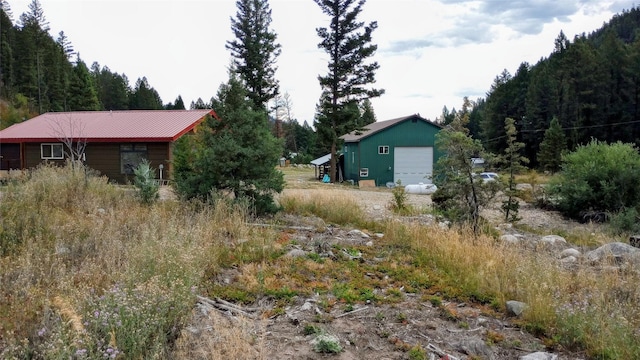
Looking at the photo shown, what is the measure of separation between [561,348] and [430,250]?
2.67 metres

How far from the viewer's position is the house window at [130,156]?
19812 mm

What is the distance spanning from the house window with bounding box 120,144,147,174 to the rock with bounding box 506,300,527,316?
725 inches

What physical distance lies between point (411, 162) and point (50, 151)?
65.4 ft

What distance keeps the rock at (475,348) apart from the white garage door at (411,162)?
2371 centimetres

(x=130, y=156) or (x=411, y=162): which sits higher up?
(x=130, y=156)

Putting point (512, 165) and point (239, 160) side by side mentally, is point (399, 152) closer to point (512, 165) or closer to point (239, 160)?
point (512, 165)

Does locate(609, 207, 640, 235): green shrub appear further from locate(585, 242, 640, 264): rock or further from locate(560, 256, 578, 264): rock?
locate(560, 256, 578, 264): rock

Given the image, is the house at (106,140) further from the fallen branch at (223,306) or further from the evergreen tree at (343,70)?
the fallen branch at (223,306)

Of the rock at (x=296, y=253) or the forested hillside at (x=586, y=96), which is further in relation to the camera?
the forested hillside at (x=586, y=96)

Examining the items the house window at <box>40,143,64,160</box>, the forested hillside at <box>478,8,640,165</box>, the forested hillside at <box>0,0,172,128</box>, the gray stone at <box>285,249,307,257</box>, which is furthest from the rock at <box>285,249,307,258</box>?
the forested hillside at <box>0,0,172,128</box>

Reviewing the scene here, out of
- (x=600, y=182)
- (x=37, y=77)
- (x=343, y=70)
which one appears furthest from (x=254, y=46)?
(x=37, y=77)

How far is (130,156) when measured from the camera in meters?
20.1

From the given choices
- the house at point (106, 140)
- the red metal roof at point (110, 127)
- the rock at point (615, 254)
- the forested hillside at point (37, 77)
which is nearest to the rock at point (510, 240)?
the rock at point (615, 254)

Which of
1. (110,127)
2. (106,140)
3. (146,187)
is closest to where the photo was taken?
(146,187)
